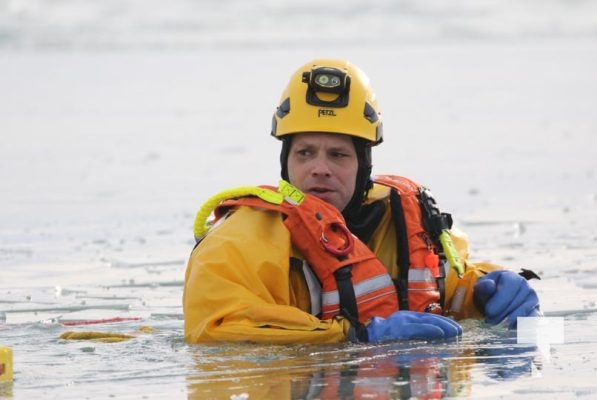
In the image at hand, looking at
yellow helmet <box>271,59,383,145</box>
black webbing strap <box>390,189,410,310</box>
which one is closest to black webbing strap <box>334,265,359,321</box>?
black webbing strap <box>390,189,410,310</box>

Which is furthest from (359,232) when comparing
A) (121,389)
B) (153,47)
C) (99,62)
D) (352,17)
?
(352,17)

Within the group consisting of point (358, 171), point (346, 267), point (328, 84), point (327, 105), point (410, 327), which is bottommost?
point (410, 327)

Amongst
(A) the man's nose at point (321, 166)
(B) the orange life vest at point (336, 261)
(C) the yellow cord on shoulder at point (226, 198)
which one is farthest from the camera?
(A) the man's nose at point (321, 166)

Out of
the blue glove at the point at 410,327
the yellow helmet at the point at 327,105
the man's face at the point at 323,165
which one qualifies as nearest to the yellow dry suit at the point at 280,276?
the blue glove at the point at 410,327

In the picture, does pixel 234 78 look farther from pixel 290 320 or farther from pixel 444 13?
pixel 290 320

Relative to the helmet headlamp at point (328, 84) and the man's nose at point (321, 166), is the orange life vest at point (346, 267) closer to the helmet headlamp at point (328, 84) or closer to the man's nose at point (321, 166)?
the man's nose at point (321, 166)

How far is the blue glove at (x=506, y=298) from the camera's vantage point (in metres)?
7.68

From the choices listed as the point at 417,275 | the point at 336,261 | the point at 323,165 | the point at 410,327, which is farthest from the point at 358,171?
the point at 410,327

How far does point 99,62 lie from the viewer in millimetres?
26703

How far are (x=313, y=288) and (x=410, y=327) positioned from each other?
0.54 meters

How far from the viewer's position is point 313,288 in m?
7.29

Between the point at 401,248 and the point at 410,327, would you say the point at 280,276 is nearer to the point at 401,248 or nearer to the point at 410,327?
the point at 410,327

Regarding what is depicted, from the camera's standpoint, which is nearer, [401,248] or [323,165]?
[323,165]

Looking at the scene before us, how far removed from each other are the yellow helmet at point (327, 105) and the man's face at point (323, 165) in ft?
0.21
